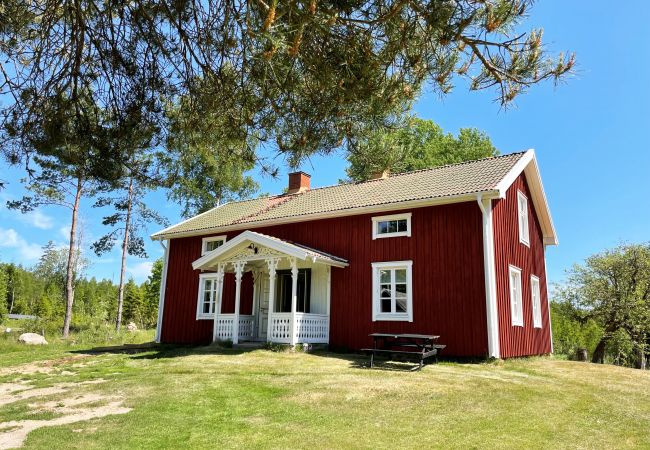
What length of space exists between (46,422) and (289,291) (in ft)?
30.1

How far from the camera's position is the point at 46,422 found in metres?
6.41

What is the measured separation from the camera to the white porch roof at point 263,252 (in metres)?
12.9

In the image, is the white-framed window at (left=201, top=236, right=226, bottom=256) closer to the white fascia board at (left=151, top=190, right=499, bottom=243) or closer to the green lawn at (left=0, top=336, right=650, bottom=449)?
the white fascia board at (left=151, top=190, right=499, bottom=243)

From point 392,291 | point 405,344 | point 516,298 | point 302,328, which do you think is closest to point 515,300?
point 516,298

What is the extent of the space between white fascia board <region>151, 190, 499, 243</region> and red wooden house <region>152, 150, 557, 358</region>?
5 centimetres

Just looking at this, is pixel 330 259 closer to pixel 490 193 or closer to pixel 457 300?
pixel 457 300

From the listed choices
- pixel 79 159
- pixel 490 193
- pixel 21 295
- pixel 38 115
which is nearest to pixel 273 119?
pixel 79 159

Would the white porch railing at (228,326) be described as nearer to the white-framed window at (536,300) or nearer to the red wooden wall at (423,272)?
the red wooden wall at (423,272)

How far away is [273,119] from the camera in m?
6.14

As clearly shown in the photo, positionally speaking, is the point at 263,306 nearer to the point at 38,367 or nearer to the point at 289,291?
the point at 289,291

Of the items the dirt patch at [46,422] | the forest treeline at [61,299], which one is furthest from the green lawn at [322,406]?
the forest treeline at [61,299]

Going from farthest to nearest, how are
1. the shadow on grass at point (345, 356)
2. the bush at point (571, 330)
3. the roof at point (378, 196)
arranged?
1. the bush at point (571, 330)
2. the roof at point (378, 196)
3. the shadow on grass at point (345, 356)

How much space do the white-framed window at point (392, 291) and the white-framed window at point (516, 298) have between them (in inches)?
105

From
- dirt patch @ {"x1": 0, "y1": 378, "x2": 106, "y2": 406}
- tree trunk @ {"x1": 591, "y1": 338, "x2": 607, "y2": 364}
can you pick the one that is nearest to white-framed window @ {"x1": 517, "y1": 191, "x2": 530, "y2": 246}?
tree trunk @ {"x1": 591, "y1": 338, "x2": 607, "y2": 364}
